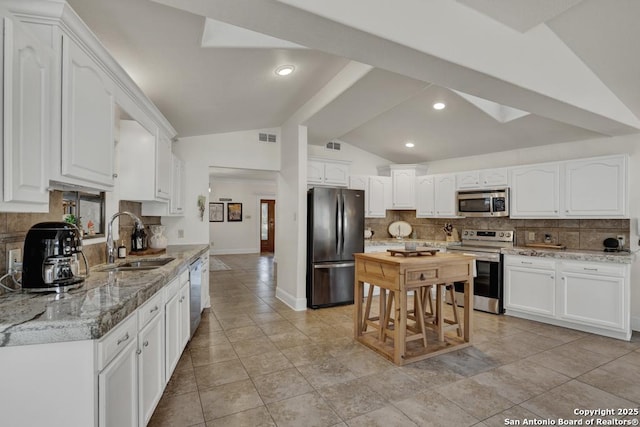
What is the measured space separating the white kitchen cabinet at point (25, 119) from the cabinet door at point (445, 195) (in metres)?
5.11

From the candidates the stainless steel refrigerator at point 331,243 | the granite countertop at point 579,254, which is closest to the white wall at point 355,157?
the stainless steel refrigerator at point 331,243

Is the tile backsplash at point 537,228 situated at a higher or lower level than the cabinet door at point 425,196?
lower

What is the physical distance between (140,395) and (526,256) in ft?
14.4

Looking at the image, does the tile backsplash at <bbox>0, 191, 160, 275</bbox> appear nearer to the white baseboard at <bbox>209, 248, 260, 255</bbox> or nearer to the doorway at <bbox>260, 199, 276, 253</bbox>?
the white baseboard at <bbox>209, 248, 260, 255</bbox>

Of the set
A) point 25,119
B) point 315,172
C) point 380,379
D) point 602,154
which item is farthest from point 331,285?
point 25,119

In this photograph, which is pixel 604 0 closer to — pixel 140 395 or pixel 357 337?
pixel 357 337

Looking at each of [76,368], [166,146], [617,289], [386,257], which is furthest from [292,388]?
[617,289]

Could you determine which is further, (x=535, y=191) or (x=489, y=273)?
(x=489, y=273)

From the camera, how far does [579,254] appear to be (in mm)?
3812

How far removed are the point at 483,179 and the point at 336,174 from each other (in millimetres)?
2241

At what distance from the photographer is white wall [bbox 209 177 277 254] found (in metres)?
10.6

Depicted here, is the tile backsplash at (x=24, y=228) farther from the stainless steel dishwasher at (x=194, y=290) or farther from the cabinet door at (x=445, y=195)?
the cabinet door at (x=445, y=195)

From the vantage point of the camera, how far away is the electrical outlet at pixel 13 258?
1.73 metres

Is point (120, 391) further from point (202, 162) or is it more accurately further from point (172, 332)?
point (202, 162)
